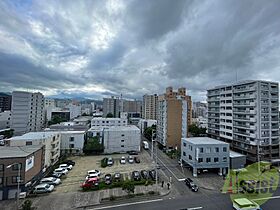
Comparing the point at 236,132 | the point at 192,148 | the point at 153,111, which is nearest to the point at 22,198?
the point at 192,148

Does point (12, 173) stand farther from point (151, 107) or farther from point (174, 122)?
point (151, 107)

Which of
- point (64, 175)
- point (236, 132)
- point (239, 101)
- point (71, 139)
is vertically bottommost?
point (64, 175)

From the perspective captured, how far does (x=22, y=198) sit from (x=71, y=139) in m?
16.9

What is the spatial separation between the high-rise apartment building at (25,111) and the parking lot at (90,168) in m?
27.3

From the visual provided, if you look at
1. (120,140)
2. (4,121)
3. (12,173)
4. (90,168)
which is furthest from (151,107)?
(12,173)

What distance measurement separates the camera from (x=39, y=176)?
18.8 metres

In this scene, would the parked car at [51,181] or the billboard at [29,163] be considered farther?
the parked car at [51,181]

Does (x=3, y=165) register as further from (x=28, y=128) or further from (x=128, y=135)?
(x=28, y=128)

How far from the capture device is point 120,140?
32844 millimetres

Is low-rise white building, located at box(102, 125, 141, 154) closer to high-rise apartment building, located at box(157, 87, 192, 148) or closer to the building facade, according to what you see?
high-rise apartment building, located at box(157, 87, 192, 148)

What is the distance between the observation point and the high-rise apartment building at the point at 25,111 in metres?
45.5

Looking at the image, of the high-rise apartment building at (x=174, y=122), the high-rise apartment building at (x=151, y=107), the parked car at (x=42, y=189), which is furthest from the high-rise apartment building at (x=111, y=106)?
the parked car at (x=42, y=189)

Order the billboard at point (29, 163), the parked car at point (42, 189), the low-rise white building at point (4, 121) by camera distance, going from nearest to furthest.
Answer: the billboard at point (29, 163)
the parked car at point (42, 189)
the low-rise white building at point (4, 121)

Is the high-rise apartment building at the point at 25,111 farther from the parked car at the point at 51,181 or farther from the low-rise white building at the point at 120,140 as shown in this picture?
the parked car at the point at 51,181
